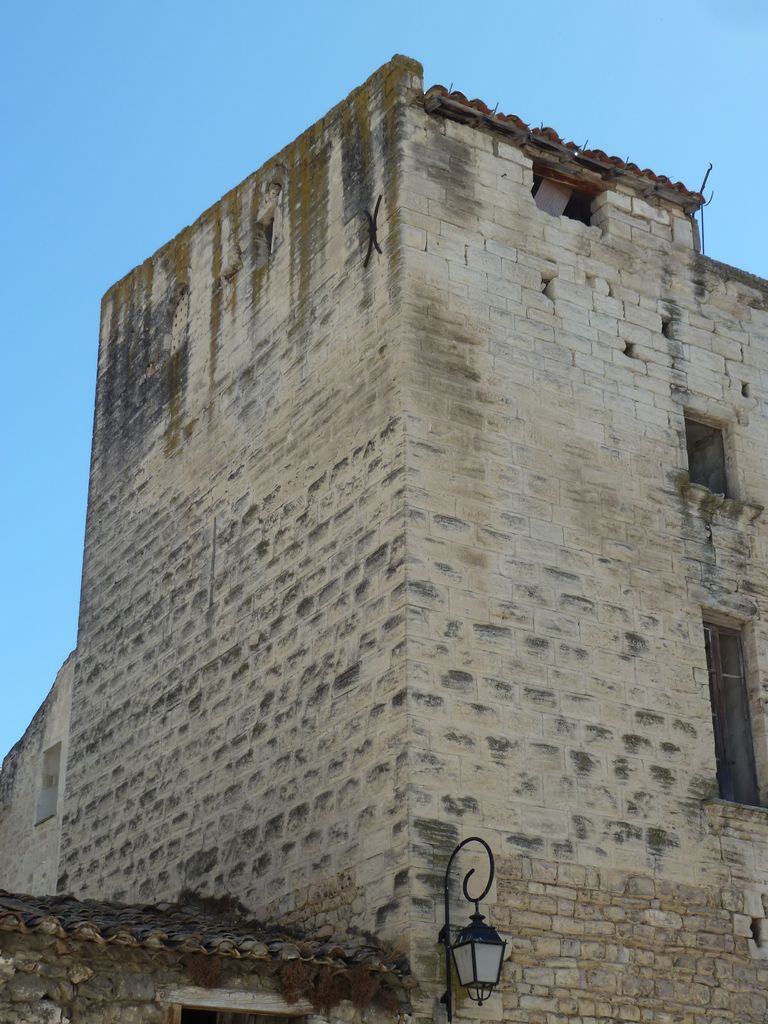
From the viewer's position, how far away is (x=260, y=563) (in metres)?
10.7

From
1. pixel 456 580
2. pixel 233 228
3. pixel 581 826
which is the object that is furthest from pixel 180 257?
pixel 581 826

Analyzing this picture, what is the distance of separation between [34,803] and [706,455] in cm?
684

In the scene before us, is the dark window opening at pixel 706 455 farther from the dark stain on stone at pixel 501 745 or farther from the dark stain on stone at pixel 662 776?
the dark stain on stone at pixel 501 745

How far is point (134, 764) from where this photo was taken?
11.6 m

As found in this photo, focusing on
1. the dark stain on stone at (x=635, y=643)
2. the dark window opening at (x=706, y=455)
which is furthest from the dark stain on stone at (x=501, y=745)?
the dark window opening at (x=706, y=455)

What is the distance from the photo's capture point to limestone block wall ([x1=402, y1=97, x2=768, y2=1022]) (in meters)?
8.81

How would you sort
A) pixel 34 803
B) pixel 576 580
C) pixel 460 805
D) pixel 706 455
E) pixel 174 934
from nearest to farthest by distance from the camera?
pixel 174 934, pixel 460 805, pixel 576 580, pixel 706 455, pixel 34 803

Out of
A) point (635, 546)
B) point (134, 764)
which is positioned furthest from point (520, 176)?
point (134, 764)

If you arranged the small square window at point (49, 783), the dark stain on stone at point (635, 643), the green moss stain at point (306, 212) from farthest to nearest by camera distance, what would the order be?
the small square window at point (49, 783)
the green moss stain at point (306, 212)
the dark stain on stone at point (635, 643)

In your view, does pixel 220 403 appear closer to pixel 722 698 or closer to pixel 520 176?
pixel 520 176

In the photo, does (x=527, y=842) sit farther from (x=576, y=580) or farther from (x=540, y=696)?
(x=576, y=580)

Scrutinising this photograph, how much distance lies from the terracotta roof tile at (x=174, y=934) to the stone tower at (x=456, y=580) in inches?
10.1

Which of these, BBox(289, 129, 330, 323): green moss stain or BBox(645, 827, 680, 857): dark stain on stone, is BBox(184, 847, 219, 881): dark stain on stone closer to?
BBox(645, 827, 680, 857): dark stain on stone

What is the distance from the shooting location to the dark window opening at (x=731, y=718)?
1009 centimetres
